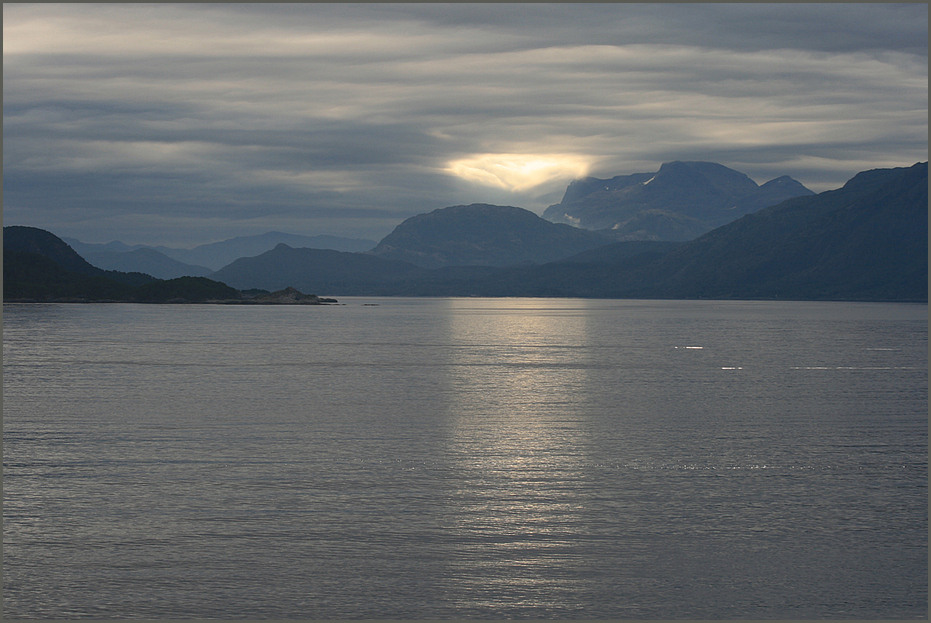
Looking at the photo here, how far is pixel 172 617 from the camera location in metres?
18.7

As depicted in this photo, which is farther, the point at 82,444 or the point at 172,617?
the point at 82,444

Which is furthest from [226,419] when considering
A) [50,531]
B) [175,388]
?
[50,531]

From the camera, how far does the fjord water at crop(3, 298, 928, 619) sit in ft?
65.5

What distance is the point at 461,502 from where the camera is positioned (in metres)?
27.6

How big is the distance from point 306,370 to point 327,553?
5744 cm

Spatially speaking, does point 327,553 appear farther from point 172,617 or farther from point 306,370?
point 306,370

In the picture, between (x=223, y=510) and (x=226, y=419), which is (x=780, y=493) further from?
(x=226, y=419)

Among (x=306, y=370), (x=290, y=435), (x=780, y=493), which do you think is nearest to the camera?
(x=780, y=493)

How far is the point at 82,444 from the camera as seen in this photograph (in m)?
37.6

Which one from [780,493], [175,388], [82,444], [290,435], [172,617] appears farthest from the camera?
[175,388]

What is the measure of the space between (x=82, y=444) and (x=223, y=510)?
14.7m

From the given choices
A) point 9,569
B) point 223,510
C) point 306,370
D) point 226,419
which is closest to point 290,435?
point 226,419

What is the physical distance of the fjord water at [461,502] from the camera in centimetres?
1995

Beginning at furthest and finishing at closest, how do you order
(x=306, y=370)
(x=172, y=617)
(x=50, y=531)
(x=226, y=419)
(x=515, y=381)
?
1. (x=306, y=370)
2. (x=515, y=381)
3. (x=226, y=419)
4. (x=50, y=531)
5. (x=172, y=617)
